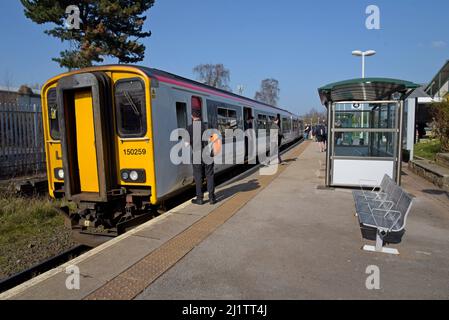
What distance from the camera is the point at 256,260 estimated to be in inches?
156

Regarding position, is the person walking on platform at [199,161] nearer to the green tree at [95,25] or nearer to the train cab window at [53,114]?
the train cab window at [53,114]

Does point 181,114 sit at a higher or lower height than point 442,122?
higher

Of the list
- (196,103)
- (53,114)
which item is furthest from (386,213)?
(53,114)

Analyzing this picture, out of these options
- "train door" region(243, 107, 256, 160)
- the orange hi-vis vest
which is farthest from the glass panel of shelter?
"train door" region(243, 107, 256, 160)

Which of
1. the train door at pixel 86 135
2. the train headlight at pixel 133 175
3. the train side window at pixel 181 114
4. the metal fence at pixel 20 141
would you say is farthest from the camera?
the metal fence at pixel 20 141

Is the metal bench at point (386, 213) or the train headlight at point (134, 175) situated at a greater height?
the train headlight at point (134, 175)

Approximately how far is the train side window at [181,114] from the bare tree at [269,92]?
224 feet

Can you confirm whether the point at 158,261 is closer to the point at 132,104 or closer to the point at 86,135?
the point at 132,104

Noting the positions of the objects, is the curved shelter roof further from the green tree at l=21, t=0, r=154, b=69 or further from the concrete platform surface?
the green tree at l=21, t=0, r=154, b=69

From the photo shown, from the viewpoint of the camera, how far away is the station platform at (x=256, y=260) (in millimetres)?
3236

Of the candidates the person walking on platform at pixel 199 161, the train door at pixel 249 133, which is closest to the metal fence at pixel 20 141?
the person walking on platform at pixel 199 161

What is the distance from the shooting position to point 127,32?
18.3 metres

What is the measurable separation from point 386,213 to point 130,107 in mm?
4446
